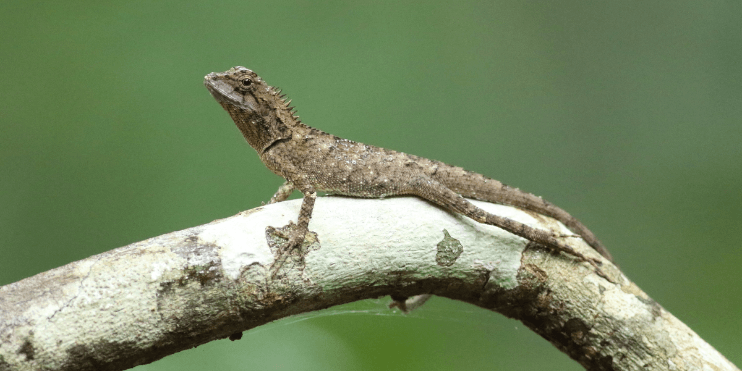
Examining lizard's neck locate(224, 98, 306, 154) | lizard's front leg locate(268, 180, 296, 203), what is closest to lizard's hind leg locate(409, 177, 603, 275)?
lizard's front leg locate(268, 180, 296, 203)

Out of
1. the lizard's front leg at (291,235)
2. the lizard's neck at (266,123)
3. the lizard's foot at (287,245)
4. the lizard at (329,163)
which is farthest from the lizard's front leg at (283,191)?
the lizard's foot at (287,245)

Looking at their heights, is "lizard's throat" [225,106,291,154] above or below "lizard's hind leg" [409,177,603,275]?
above

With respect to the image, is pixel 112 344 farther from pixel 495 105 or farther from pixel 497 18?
pixel 497 18

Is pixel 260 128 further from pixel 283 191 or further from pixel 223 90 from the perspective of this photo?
pixel 283 191

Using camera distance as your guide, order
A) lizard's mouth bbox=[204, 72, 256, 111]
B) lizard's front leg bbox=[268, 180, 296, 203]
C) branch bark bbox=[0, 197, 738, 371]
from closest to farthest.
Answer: branch bark bbox=[0, 197, 738, 371]
lizard's mouth bbox=[204, 72, 256, 111]
lizard's front leg bbox=[268, 180, 296, 203]

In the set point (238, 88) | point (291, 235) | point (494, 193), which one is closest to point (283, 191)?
point (238, 88)

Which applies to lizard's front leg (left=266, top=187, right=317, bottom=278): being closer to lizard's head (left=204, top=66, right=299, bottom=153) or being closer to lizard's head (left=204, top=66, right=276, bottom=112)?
lizard's head (left=204, top=66, right=299, bottom=153)

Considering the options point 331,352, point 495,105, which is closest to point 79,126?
point 331,352
